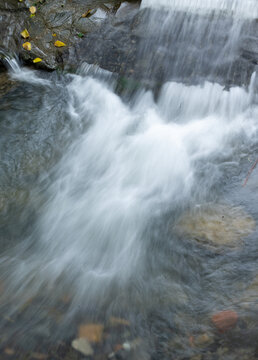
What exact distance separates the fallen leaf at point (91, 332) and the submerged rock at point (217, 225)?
1356mm

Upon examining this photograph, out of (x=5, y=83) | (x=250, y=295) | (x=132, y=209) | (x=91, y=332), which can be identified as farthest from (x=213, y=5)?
(x=91, y=332)

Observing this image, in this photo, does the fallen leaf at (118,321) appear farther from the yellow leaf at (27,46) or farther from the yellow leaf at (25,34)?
the yellow leaf at (25,34)

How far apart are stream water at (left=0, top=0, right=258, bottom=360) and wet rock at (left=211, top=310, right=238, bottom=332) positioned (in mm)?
41

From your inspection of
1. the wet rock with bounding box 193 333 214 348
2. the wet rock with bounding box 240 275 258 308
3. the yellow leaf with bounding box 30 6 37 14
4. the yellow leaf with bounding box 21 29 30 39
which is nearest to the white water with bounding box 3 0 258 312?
the yellow leaf with bounding box 21 29 30 39

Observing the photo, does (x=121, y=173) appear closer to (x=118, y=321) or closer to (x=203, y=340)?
(x=118, y=321)

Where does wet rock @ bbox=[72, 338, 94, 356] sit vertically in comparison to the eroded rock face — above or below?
below

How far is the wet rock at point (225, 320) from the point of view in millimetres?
2521

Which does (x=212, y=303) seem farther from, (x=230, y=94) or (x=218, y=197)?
(x=230, y=94)

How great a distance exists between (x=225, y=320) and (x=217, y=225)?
1095 millimetres

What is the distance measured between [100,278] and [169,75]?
403 cm

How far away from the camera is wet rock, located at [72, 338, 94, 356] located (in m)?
2.44

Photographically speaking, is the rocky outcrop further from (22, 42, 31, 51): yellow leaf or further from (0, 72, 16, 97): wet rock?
(0, 72, 16, 97): wet rock

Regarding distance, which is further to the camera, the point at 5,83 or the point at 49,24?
the point at 49,24

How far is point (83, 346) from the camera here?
97.7 inches
